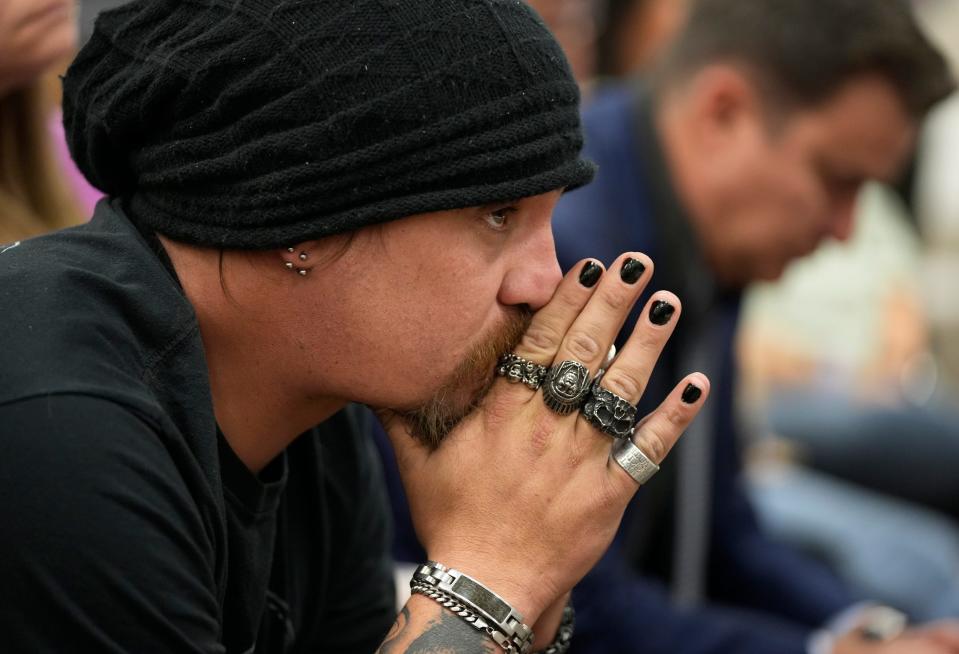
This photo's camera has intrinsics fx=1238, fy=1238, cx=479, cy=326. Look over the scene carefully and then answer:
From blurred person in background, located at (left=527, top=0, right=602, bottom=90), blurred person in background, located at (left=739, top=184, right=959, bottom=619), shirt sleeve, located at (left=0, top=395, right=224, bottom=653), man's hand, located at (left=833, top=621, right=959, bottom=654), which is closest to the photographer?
shirt sleeve, located at (left=0, top=395, right=224, bottom=653)

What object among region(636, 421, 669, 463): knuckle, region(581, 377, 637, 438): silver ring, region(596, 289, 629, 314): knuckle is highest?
region(596, 289, 629, 314): knuckle

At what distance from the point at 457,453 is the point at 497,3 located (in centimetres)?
61

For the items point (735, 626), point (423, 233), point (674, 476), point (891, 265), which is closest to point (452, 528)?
point (423, 233)

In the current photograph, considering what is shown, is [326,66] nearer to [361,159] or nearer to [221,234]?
[361,159]

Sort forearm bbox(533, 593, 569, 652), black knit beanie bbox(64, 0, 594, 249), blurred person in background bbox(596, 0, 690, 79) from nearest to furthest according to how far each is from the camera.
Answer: black knit beanie bbox(64, 0, 594, 249), forearm bbox(533, 593, 569, 652), blurred person in background bbox(596, 0, 690, 79)

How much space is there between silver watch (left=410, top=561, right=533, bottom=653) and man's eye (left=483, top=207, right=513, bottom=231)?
0.46m

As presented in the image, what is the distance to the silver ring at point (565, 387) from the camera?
1.73 m

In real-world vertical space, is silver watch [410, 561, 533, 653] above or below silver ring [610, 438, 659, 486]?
below

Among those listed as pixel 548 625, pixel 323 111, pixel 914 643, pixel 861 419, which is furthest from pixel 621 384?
pixel 861 419

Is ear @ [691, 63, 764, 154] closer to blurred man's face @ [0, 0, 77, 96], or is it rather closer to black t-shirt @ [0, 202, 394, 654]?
blurred man's face @ [0, 0, 77, 96]

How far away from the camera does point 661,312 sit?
5.83ft

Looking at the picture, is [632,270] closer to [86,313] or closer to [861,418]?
[86,313]

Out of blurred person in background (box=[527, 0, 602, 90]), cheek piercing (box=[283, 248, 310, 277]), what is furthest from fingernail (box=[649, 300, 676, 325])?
blurred person in background (box=[527, 0, 602, 90])

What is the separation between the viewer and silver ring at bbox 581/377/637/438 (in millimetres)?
1735
